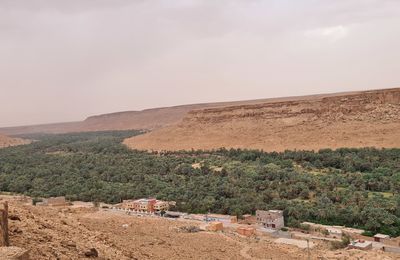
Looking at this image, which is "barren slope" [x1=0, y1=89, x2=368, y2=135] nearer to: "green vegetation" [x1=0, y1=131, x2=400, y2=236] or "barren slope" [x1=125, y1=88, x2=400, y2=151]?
"barren slope" [x1=125, y1=88, x2=400, y2=151]

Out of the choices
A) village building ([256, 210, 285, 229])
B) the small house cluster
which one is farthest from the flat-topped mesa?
the small house cluster

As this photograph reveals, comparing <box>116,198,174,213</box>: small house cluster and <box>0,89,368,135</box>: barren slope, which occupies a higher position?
<box>0,89,368,135</box>: barren slope

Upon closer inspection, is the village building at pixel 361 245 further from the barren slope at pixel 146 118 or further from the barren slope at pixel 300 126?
the barren slope at pixel 146 118

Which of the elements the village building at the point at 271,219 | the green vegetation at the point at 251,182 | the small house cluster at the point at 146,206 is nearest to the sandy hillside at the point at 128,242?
the village building at the point at 271,219

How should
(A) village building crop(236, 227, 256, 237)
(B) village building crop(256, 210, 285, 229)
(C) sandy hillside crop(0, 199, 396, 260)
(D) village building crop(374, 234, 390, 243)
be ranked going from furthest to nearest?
(B) village building crop(256, 210, 285, 229)
(A) village building crop(236, 227, 256, 237)
(D) village building crop(374, 234, 390, 243)
(C) sandy hillside crop(0, 199, 396, 260)

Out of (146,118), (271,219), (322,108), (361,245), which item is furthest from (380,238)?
(146,118)

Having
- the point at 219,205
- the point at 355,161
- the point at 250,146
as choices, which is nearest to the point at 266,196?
the point at 219,205
